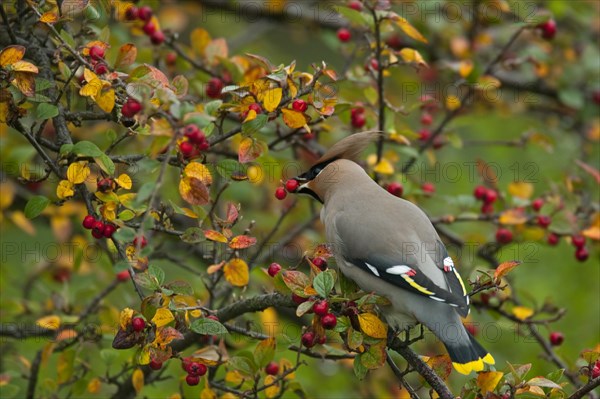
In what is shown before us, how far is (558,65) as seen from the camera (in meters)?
4.95

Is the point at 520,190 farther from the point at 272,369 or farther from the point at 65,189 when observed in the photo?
the point at 65,189

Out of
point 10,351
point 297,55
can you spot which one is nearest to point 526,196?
point 10,351

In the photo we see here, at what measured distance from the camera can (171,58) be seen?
12.7 ft

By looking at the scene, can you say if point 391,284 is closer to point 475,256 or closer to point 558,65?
point 475,256

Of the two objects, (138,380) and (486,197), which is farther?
(486,197)

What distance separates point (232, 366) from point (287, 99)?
0.83m

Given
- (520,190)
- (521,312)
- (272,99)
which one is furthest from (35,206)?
(520,190)

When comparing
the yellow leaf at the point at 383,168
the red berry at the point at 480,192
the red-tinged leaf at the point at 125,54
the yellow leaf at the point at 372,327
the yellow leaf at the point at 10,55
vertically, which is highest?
the yellow leaf at the point at 10,55

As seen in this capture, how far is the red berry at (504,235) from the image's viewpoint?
3.79 metres

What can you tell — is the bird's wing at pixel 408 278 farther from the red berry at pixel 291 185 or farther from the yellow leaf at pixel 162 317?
the yellow leaf at pixel 162 317

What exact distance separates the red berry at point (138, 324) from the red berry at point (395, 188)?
5.17ft

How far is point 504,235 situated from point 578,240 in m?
0.30

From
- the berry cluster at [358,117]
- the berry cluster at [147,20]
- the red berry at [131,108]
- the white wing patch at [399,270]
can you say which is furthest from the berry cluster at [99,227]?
the berry cluster at [358,117]

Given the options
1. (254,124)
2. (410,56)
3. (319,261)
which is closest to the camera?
(254,124)
